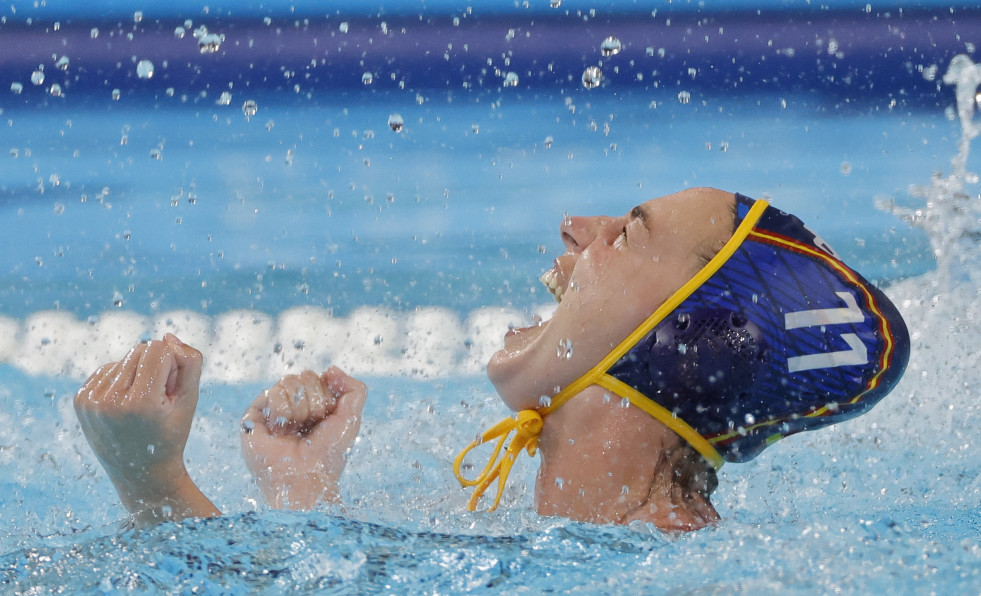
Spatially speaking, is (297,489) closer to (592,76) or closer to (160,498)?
(160,498)

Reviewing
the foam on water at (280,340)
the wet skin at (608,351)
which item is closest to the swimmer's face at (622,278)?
the wet skin at (608,351)

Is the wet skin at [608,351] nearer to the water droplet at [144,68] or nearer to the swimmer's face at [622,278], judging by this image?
the swimmer's face at [622,278]

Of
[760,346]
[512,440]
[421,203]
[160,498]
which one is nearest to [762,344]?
[760,346]

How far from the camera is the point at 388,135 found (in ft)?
16.9

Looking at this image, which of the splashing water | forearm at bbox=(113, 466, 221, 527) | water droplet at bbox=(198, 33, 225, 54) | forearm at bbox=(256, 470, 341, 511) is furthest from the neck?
water droplet at bbox=(198, 33, 225, 54)

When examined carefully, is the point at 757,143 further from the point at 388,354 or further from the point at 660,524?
the point at 660,524

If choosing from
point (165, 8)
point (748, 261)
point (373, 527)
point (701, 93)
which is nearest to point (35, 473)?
point (373, 527)

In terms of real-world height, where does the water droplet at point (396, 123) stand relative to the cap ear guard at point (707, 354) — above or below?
above

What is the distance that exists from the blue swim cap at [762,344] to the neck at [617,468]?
0.11 feet

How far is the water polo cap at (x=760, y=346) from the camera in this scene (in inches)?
63.4

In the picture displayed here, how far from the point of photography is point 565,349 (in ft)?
5.50

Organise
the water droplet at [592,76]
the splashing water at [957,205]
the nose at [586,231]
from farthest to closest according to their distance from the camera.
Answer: the water droplet at [592,76], the splashing water at [957,205], the nose at [586,231]

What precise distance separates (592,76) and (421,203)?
1.21 metres

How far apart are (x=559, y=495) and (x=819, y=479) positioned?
38.1 inches
